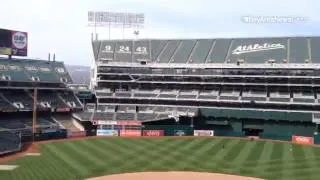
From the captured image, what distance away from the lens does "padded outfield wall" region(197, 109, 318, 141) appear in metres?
78.5

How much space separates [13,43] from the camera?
79938 mm

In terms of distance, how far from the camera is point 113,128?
8050cm

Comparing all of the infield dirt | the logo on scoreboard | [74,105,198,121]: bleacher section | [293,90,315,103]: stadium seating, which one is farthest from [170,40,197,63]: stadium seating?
the infield dirt

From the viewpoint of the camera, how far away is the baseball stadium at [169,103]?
201 ft

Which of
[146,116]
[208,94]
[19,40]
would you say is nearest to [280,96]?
[208,94]

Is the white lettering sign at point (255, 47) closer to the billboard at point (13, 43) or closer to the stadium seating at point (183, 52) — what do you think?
the stadium seating at point (183, 52)

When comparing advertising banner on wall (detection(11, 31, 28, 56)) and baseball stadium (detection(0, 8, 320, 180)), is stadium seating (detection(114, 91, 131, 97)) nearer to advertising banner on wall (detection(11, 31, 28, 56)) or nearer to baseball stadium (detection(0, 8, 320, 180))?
baseball stadium (detection(0, 8, 320, 180))

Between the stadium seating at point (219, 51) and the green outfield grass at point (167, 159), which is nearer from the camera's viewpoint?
the green outfield grass at point (167, 159)

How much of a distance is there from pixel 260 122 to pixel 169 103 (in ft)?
57.5

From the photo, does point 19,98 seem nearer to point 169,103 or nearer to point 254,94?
point 169,103

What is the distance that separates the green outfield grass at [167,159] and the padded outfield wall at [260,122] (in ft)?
37.5

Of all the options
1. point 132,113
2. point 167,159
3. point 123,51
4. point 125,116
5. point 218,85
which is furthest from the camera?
point 123,51

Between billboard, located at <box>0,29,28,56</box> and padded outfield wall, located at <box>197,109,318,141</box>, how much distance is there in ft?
113

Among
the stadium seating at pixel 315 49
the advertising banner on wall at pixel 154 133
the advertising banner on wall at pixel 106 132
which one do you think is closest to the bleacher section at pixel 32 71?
the advertising banner on wall at pixel 106 132
